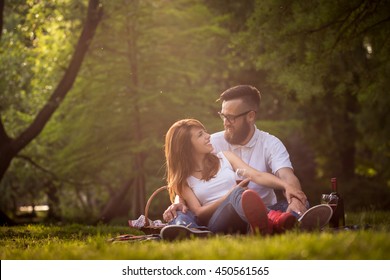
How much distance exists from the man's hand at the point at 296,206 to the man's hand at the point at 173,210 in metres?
1.08

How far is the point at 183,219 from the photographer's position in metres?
6.01

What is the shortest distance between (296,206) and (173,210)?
49.2 inches

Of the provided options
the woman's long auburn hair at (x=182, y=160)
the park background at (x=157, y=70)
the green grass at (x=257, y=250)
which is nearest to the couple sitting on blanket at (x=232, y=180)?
the woman's long auburn hair at (x=182, y=160)

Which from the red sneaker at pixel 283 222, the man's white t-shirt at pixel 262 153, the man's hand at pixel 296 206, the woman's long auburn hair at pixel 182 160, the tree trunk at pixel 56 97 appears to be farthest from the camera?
the tree trunk at pixel 56 97

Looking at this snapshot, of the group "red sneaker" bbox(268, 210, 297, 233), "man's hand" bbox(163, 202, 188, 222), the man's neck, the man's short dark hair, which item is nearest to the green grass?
"red sneaker" bbox(268, 210, 297, 233)

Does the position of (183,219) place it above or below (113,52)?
below

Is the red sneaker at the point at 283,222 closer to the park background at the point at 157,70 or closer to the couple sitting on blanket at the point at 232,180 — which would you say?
the couple sitting on blanket at the point at 232,180

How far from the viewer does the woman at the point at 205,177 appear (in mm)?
5879

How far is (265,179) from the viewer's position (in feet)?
20.4

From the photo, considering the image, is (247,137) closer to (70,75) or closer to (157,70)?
(70,75)
